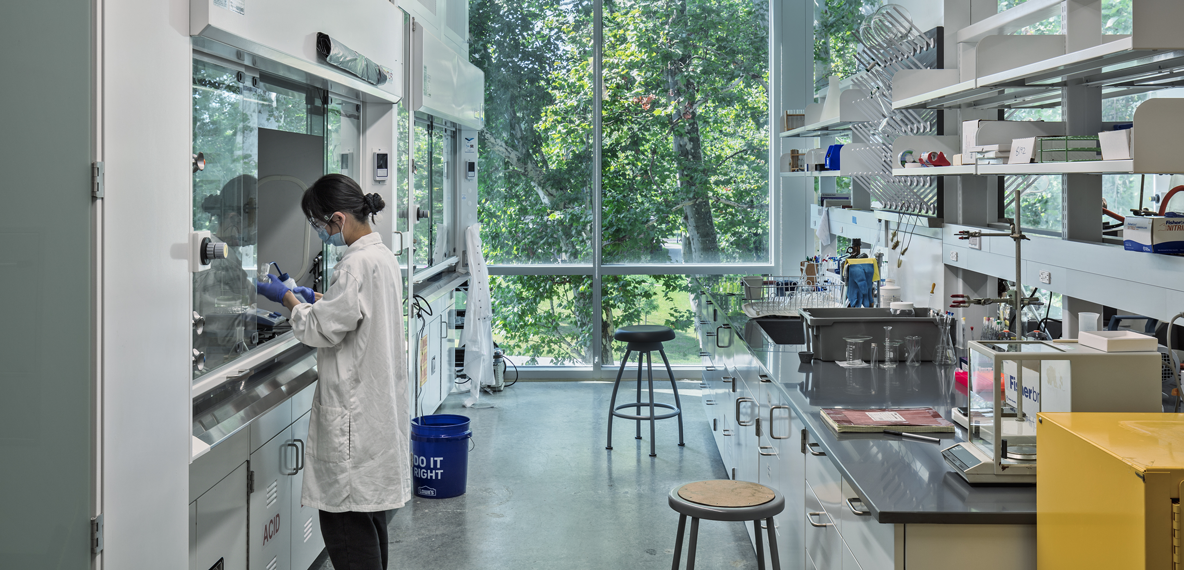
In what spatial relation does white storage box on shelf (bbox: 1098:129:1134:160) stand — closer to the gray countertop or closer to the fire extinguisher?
the gray countertop

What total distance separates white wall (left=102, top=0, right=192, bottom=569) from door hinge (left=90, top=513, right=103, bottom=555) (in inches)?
1.0

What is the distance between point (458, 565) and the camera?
3367 millimetres

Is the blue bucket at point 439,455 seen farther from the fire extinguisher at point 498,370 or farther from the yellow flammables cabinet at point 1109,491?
the yellow flammables cabinet at point 1109,491

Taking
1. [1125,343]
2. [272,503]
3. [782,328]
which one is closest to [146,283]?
[272,503]

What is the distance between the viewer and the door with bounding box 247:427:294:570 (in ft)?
8.63

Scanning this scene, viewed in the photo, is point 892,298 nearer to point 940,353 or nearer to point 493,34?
point 940,353

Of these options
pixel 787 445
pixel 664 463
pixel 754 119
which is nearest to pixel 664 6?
pixel 754 119

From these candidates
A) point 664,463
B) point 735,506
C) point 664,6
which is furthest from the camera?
point 664,6

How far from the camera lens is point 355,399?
2.74 meters

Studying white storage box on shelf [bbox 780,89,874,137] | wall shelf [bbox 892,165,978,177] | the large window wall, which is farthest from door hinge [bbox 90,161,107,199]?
the large window wall

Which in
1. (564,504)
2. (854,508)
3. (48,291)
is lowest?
(564,504)

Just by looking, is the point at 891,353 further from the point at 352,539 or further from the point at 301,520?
the point at 301,520

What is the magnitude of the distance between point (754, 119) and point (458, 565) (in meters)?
4.46

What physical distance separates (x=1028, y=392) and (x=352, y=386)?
190 cm
